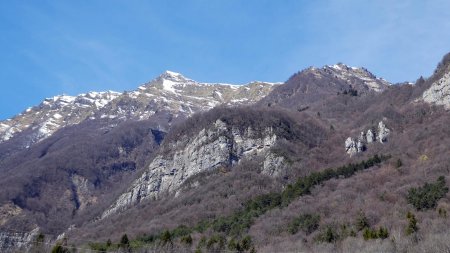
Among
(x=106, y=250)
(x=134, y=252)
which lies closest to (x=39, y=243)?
(x=106, y=250)

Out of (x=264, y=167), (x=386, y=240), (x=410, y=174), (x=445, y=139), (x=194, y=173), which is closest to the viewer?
(x=386, y=240)

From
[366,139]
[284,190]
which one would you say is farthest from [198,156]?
[284,190]

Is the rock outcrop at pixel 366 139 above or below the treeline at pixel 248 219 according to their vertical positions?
above

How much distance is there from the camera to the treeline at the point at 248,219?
96.2m

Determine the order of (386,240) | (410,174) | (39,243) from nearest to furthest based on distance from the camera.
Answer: (386,240) → (39,243) → (410,174)

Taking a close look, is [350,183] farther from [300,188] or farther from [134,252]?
[134,252]

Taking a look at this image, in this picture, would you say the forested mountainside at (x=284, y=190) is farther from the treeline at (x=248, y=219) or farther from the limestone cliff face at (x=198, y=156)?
the limestone cliff face at (x=198, y=156)

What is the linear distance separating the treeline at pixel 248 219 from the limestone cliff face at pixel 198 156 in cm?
3253

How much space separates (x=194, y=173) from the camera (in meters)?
165

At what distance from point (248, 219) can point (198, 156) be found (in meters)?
63.7

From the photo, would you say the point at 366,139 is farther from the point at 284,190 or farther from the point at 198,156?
the point at 198,156

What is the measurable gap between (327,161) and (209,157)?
36.7m

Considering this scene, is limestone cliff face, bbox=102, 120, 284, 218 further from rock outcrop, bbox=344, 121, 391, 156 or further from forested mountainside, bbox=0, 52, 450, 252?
rock outcrop, bbox=344, 121, 391, 156

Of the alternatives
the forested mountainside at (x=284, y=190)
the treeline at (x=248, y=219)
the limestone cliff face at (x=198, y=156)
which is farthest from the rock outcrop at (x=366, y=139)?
the limestone cliff face at (x=198, y=156)
